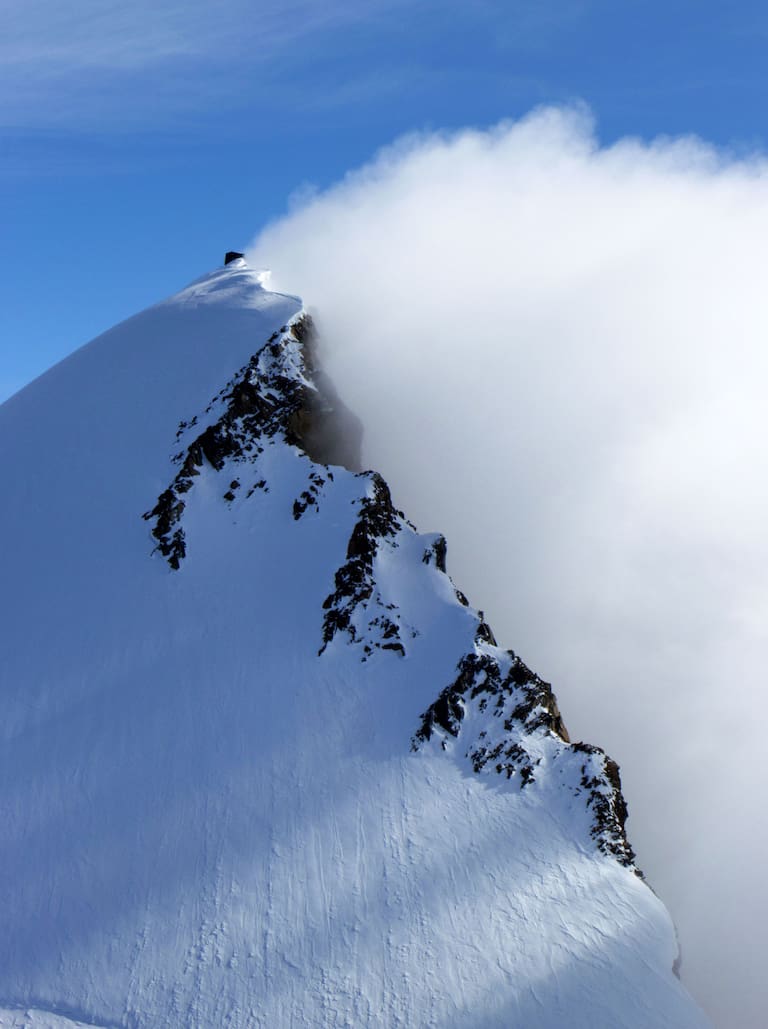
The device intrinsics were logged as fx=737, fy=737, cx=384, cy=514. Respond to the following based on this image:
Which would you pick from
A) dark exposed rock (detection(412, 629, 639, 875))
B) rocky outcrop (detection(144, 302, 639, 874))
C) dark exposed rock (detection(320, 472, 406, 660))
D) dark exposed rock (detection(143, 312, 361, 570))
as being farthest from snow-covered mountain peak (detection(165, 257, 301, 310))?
dark exposed rock (detection(412, 629, 639, 875))

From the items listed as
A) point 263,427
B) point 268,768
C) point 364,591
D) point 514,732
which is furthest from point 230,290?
point 514,732

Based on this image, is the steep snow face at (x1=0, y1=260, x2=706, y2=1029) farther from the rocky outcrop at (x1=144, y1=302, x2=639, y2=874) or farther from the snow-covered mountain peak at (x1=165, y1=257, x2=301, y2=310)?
the snow-covered mountain peak at (x1=165, y1=257, x2=301, y2=310)

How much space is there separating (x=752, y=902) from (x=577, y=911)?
53567mm

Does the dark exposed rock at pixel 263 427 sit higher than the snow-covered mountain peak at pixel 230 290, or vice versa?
the snow-covered mountain peak at pixel 230 290

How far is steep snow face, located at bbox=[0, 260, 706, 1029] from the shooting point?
1252 inches

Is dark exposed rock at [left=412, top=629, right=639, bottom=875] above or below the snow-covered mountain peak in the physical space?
below

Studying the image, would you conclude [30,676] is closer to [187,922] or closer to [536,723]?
[187,922]

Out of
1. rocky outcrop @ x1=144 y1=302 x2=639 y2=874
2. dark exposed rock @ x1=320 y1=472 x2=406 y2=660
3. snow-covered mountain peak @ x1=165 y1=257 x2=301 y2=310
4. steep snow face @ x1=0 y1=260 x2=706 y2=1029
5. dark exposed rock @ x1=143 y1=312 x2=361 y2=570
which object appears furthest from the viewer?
snow-covered mountain peak @ x1=165 y1=257 x2=301 y2=310

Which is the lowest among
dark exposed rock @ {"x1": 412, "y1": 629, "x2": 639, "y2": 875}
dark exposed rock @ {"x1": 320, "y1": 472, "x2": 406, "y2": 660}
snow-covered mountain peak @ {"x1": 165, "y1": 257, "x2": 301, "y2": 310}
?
dark exposed rock @ {"x1": 412, "y1": 629, "x2": 639, "y2": 875}

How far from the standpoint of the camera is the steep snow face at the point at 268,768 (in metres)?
31.8

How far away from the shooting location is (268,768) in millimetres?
38781

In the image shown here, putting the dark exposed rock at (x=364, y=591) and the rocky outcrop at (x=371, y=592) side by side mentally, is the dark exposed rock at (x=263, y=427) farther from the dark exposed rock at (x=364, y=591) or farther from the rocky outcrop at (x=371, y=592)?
the dark exposed rock at (x=364, y=591)

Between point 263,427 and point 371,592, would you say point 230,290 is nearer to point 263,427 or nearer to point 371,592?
point 263,427

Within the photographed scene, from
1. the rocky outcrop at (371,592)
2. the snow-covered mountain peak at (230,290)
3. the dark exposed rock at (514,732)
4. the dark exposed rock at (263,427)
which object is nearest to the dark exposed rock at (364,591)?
the rocky outcrop at (371,592)
